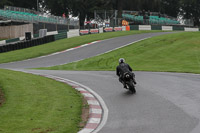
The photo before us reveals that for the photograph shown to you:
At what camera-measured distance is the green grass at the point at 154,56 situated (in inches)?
971

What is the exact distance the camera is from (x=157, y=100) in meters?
11.3

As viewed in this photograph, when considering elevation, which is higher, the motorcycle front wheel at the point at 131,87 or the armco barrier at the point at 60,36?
the armco barrier at the point at 60,36

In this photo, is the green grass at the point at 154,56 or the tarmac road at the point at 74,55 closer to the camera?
the green grass at the point at 154,56

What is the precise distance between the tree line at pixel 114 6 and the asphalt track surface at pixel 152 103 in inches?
1826

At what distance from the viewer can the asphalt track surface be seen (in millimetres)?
8227

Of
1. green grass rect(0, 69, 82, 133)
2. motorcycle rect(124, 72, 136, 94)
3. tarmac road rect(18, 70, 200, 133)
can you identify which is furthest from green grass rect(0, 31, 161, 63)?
motorcycle rect(124, 72, 136, 94)

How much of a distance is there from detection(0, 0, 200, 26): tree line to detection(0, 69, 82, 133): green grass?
49.1 metres

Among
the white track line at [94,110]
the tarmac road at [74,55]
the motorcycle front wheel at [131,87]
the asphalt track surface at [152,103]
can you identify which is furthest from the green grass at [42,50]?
the motorcycle front wheel at [131,87]

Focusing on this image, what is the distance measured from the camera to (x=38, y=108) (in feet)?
32.3

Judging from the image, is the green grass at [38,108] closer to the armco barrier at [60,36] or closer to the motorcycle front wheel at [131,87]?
the motorcycle front wheel at [131,87]

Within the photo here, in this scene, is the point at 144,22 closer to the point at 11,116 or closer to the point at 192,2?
the point at 192,2

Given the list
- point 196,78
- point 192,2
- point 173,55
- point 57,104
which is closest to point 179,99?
point 57,104

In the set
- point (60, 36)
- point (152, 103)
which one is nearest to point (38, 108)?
point (152, 103)

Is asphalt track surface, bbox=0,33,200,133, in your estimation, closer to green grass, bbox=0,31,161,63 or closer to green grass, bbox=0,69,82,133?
green grass, bbox=0,69,82,133
